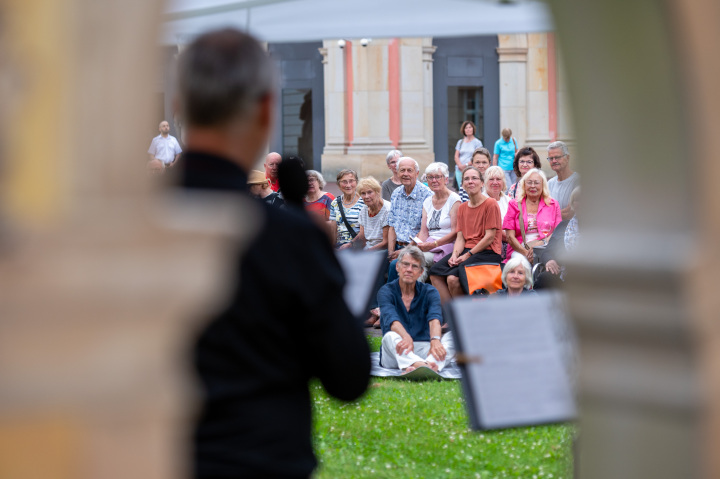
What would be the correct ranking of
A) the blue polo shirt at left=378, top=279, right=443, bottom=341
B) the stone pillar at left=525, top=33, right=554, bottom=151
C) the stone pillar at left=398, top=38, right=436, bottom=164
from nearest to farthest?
1. the blue polo shirt at left=378, top=279, right=443, bottom=341
2. the stone pillar at left=398, top=38, right=436, bottom=164
3. the stone pillar at left=525, top=33, right=554, bottom=151

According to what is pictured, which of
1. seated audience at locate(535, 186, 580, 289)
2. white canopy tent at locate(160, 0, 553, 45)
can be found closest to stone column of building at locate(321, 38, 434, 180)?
seated audience at locate(535, 186, 580, 289)

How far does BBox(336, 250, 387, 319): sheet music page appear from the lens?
2.85 metres

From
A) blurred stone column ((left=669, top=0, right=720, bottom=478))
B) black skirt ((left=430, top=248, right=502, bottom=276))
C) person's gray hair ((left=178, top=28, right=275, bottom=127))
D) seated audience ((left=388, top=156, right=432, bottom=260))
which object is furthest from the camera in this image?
seated audience ((left=388, top=156, right=432, bottom=260))

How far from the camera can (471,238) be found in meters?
9.05

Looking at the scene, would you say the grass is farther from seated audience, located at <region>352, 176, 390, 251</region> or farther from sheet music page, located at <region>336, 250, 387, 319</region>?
seated audience, located at <region>352, 176, 390, 251</region>

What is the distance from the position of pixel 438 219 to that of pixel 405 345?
200 centimetres

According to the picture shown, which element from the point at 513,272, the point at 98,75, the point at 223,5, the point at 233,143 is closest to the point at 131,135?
the point at 98,75

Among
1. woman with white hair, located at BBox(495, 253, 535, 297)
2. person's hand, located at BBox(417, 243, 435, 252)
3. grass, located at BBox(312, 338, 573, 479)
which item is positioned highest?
person's hand, located at BBox(417, 243, 435, 252)

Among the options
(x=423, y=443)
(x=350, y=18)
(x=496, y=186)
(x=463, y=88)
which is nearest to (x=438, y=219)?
(x=496, y=186)

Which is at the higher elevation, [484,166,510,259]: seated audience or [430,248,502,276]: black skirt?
[484,166,510,259]: seated audience

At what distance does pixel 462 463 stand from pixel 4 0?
467 centimetres

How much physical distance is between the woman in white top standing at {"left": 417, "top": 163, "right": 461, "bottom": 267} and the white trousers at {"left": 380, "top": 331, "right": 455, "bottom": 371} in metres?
1.37

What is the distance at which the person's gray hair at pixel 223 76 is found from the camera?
1.95 m

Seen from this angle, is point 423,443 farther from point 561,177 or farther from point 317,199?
point 317,199
